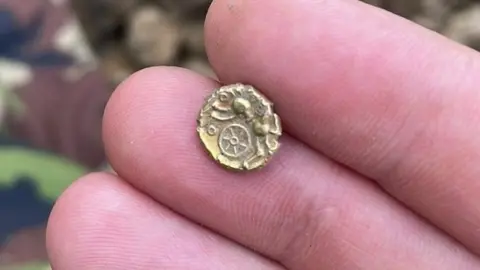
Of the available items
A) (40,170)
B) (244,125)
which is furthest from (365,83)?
(40,170)

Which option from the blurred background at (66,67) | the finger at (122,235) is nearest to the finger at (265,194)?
the finger at (122,235)

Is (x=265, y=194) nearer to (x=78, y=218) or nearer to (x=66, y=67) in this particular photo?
(x=78, y=218)

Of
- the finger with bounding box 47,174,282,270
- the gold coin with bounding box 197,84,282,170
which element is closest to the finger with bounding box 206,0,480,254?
the gold coin with bounding box 197,84,282,170

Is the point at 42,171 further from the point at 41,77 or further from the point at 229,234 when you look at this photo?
the point at 229,234

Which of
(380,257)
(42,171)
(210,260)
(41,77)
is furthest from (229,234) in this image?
(41,77)

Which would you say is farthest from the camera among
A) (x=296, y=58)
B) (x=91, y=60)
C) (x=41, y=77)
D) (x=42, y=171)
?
(x=91, y=60)

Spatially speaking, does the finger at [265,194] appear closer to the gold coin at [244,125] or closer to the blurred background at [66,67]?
the gold coin at [244,125]
